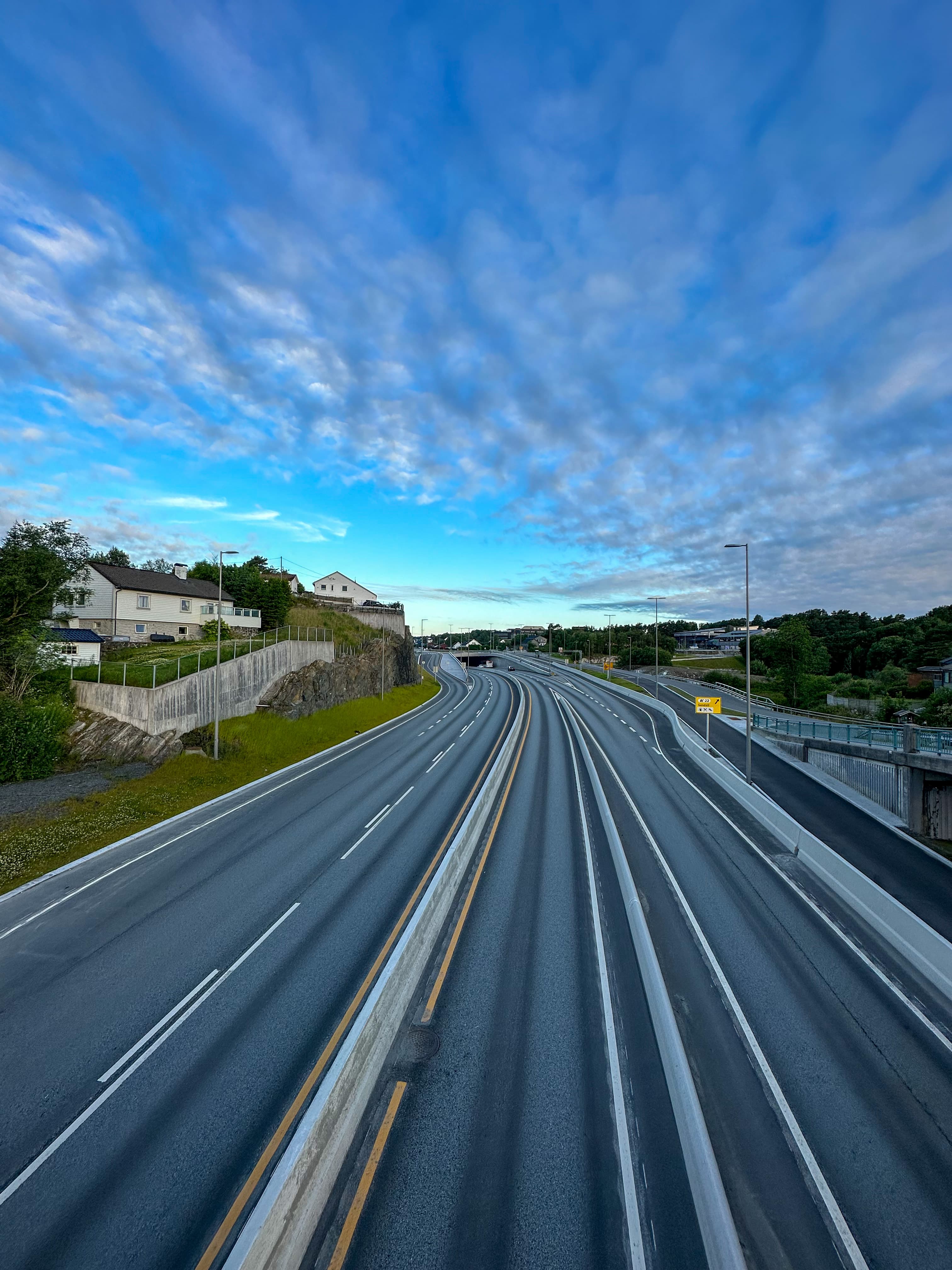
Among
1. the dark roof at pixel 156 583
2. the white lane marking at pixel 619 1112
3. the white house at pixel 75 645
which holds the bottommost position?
the white lane marking at pixel 619 1112

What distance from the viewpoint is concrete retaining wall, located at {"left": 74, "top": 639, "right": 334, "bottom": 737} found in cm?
2895

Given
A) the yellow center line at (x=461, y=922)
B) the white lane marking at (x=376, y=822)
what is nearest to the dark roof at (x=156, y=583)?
the white lane marking at (x=376, y=822)

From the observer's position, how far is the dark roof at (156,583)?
4816 centimetres

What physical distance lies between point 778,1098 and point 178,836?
19.7 metres

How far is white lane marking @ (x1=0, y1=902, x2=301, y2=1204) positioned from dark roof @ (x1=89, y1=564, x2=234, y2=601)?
46424mm

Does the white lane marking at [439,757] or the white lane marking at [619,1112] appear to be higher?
the white lane marking at [439,757]

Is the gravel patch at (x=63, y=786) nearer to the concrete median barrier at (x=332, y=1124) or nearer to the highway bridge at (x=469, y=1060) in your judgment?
the highway bridge at (x=469, y=1060)

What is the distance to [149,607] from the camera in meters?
49.4

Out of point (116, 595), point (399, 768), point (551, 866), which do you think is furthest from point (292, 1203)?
point (116, 595)

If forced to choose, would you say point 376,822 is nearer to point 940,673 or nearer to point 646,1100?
point 646,1100

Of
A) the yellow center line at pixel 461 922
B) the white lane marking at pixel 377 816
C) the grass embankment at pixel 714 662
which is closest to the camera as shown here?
the yellow center line at pixel 461 922

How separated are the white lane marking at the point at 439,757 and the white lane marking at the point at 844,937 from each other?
15.0 m

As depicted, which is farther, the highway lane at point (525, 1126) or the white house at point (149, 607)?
the white house at point (149, 607)

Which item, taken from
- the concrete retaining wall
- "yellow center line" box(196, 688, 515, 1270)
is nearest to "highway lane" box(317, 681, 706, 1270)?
"yellow center line" box(196, 688, 515, 1270)
